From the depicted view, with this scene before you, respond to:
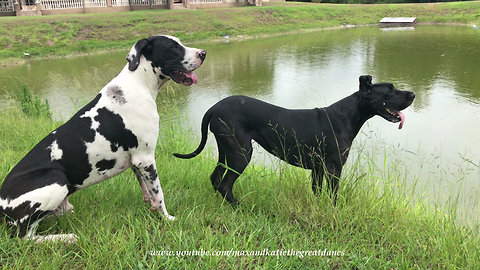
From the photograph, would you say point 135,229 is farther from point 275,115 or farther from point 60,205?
point 275,115

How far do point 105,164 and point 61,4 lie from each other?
83.9ft

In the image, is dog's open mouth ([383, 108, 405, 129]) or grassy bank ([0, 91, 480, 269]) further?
dog's open mouth ([383, 108, 405, 129])

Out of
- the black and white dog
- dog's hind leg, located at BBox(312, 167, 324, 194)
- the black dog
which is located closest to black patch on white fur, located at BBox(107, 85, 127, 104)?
the black and white dog

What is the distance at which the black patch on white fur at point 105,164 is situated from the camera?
2.56m

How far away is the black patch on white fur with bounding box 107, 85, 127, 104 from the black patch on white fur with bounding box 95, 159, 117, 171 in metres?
0.42

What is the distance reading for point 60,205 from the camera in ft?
8.57

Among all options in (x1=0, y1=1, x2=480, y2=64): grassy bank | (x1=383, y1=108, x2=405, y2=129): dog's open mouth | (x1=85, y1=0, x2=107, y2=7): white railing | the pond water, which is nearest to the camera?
(x1=383, y1=108, x2=405, y2=129): dog's open mouth

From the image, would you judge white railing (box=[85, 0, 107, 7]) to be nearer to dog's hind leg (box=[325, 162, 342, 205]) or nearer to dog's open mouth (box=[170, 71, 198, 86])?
dog's open mouth (box=[170, 71, 198, 86])

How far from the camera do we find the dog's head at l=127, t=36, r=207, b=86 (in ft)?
8.59

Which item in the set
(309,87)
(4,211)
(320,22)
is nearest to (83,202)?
(4,211)

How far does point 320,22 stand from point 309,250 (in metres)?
24.0

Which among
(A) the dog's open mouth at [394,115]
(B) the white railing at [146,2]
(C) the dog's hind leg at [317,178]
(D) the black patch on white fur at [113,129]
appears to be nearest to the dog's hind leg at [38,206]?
(D) the black patch on white fur at [113,129]

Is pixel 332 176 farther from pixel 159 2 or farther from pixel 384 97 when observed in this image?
pixel 159 2

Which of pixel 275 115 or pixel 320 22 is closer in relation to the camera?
pixel 275 115
